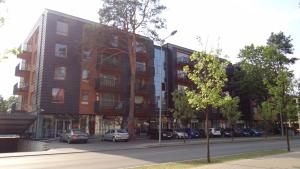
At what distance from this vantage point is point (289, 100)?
20.6 meters

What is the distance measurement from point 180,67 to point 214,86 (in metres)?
34.2

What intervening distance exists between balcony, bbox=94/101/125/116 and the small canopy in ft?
24.4

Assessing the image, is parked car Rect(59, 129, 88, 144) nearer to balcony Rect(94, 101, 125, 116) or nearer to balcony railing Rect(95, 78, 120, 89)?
balcony Rect(94, 101, 125, 116)

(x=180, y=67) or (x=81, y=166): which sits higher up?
(x=180, y=67)

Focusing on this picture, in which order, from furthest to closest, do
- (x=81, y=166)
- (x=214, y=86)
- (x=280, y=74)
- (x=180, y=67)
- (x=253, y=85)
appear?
(x=253, y=85) < (x=180, y=67) < (x=280, y=74) < (x=214, y=86) < (x=81, y=166)

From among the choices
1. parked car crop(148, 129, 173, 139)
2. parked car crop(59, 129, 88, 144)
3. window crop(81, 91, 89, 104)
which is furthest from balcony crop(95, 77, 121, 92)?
parked car crop(59, 129, 88, 144)

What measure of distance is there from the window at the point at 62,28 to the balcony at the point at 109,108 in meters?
9.22

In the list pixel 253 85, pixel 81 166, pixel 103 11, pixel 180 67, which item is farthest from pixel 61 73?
pixel 253 85

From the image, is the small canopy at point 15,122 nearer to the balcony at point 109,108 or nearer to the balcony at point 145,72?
the balcony at point 109,108

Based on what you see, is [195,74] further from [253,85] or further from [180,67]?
[253,85]

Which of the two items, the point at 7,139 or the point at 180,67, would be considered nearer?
the point at 7,139

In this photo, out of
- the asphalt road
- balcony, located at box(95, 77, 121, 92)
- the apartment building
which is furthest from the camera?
balcony, located at box(95, 77, 121, 92)

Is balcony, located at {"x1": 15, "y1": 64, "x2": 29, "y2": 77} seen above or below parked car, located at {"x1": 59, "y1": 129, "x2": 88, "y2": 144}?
above

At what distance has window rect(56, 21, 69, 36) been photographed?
35.2 metres
